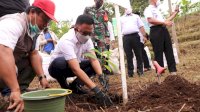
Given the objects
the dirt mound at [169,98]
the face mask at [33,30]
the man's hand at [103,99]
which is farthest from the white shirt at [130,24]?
the face mask at [33,30]

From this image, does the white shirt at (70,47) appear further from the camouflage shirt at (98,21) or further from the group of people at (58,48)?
the camouflage shirt at (98,21)

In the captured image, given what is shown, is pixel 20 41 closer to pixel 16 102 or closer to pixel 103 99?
pixel 16 102

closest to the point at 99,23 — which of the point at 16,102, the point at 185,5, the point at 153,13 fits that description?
the point at 153,13

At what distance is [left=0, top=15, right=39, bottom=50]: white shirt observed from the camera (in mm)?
2269

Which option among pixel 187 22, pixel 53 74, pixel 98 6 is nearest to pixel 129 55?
pixel 98 6

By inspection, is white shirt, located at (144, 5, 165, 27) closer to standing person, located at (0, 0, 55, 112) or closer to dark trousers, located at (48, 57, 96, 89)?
dark trousers, located at (48, 57, 96, 89)

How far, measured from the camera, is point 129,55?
5.70 metres

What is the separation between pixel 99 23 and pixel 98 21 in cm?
4

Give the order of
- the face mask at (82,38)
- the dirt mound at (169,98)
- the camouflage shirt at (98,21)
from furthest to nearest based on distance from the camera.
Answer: the camouflage shirt at (98,21) < the face mask at (82,38) < the dirt mound at (169,98)

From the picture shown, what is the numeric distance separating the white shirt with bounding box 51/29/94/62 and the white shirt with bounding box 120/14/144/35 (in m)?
2.32

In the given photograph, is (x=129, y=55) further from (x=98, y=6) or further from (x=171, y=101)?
(x=171, y=101)

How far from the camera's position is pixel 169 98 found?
2.50 meters

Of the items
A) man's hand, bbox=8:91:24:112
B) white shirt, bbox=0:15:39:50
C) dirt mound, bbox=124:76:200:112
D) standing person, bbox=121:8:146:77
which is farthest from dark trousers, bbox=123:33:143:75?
man's hand, bbox=8:91:24:112

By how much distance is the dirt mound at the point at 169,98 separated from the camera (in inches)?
90.0
